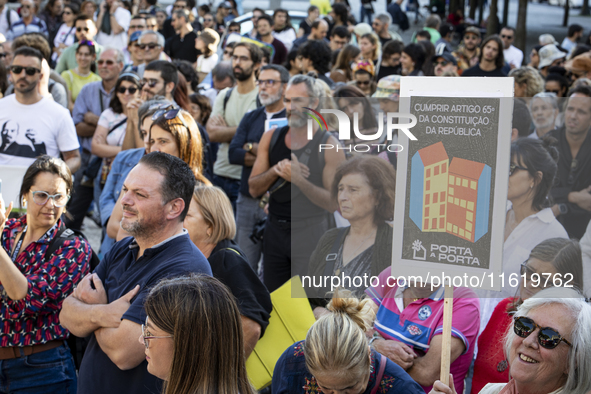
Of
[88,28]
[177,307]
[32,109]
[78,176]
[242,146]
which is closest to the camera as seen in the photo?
[177,307]

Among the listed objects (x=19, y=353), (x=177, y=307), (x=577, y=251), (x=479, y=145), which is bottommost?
(x=19, y=353)

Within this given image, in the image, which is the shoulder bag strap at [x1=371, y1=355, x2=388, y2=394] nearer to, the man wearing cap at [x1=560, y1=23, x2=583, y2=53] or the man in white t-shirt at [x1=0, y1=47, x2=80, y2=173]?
the man in white t-shirt at [x1=0, y1=47, x2=80, y2=173]

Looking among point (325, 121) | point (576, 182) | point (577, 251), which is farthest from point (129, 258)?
point (576, 182)

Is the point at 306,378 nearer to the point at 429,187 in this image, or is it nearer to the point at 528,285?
the point at 429,187

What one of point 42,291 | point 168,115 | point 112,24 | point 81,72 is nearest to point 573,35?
point 112,24

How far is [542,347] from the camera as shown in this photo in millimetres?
2273

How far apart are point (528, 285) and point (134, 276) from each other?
186 cm

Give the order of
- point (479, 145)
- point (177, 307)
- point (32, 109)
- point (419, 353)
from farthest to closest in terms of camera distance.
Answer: point (32, 109) → point (419, 353) → point (479, 145) → point (177, 307)

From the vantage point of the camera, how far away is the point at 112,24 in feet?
34.8

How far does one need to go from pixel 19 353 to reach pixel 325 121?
208cm

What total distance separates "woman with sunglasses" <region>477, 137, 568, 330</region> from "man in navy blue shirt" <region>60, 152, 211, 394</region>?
1.56m

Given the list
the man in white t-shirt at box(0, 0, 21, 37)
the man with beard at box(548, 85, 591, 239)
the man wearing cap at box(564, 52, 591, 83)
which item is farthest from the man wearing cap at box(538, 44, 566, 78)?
the man in white t-shirt at box(0, 0, 21, 37)

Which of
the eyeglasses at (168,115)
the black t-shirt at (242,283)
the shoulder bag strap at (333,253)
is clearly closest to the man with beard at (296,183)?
the shoulder bag strap at (333,253)

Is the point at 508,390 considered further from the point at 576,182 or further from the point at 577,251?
the point at 576,182
